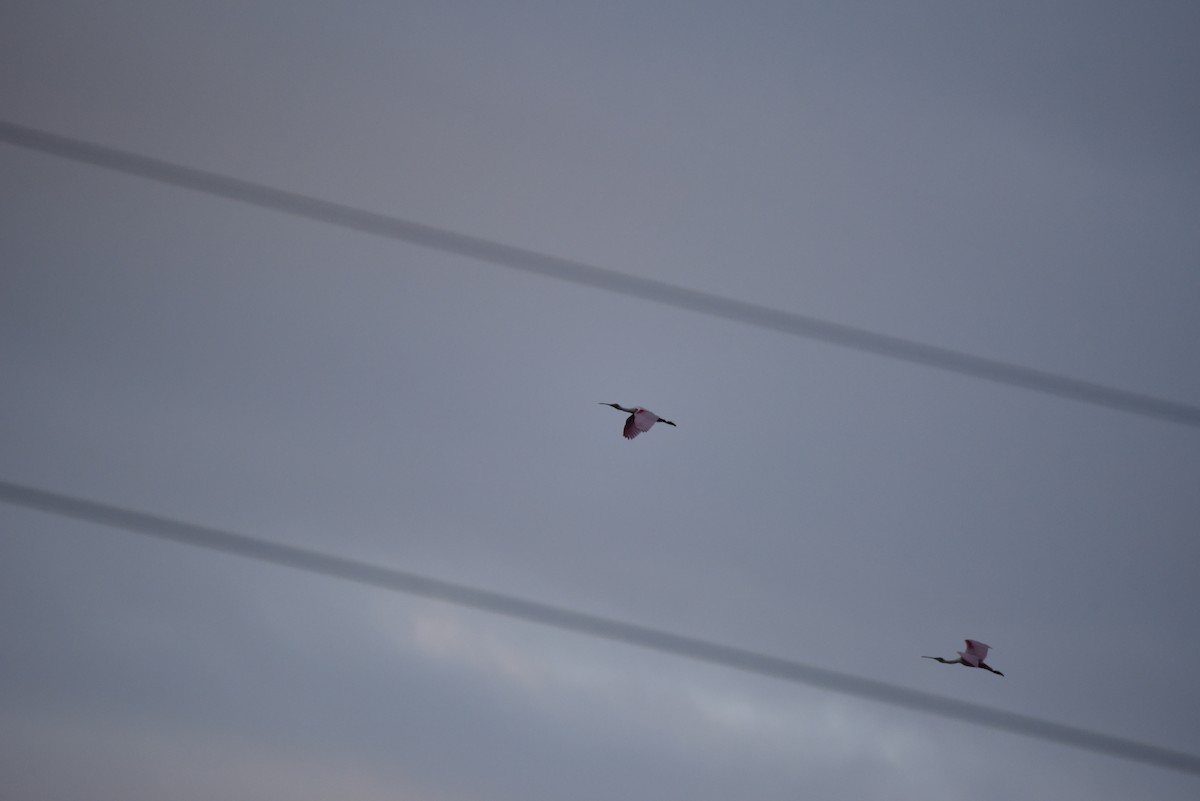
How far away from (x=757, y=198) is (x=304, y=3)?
18.9 inches

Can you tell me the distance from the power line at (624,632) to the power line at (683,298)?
0.33m

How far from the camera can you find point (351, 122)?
3.18 feet

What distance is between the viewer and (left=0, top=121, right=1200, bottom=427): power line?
98 centimetres

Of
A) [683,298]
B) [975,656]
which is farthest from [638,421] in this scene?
[975,656]

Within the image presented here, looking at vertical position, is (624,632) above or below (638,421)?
below

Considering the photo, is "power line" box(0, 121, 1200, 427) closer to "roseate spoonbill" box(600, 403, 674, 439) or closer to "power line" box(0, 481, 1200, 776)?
"roseate spoonbill" box(600, 403, 674, 439)

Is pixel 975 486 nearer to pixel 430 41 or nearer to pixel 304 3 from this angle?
pixel 430 41

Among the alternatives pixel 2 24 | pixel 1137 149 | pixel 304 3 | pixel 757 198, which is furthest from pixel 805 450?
pixel 2 24

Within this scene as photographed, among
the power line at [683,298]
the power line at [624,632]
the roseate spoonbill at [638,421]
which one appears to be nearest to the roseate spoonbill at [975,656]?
the power line at [624,632]

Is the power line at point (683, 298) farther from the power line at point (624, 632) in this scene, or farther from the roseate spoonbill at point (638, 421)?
the power line at point (624, 632)

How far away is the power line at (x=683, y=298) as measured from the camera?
3.21ft

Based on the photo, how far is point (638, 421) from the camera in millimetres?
967

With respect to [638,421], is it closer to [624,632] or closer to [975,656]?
[624,632]

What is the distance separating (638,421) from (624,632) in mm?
226
